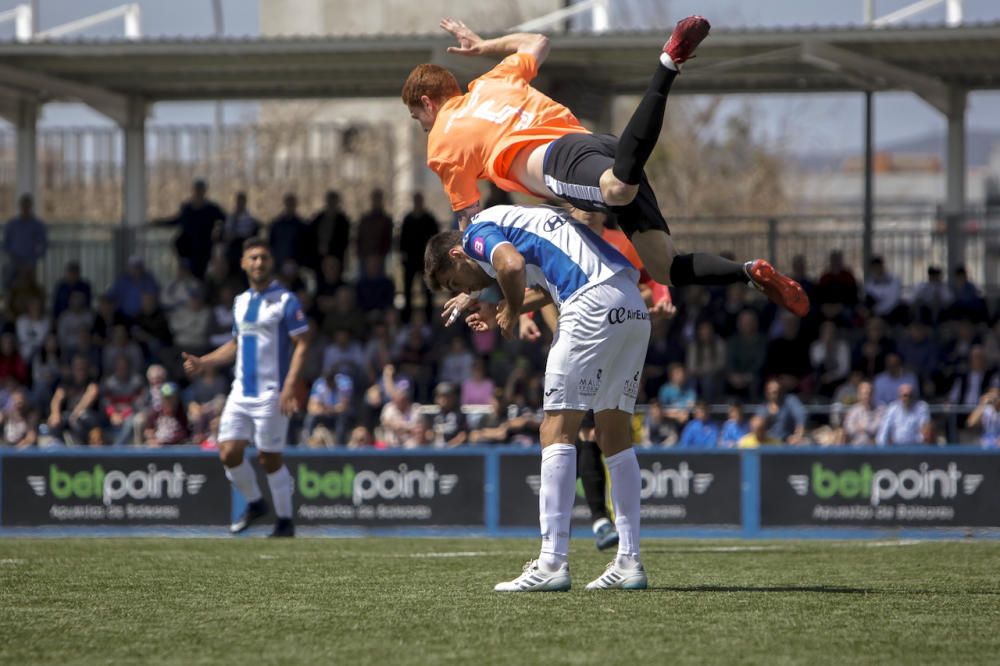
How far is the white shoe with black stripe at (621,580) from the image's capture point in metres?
7.56

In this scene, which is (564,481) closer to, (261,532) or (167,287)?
(261,532)

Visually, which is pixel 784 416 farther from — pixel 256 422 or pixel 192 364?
pixel 192 364

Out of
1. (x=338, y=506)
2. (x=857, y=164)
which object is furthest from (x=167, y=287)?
(x=857, y=164)

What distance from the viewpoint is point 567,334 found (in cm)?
748

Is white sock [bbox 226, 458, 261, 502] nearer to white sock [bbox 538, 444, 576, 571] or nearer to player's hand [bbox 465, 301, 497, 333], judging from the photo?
player's hand [bbox 465, 301, 497, 333]

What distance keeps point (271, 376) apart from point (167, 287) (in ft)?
34.6

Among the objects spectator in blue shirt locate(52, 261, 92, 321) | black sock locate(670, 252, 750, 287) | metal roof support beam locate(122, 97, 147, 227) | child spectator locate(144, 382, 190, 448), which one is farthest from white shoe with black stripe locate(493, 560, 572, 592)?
metal roof support beam locate(122, 97, 147, 227)

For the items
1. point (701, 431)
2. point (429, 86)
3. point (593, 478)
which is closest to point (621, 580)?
point (429, 86)

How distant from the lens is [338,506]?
671 inches

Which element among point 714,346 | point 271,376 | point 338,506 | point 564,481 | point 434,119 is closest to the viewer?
point 564,481

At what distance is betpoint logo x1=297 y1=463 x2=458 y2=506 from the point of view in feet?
55.7

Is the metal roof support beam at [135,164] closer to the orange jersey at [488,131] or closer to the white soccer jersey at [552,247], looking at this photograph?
the orange jersey at [488,131]

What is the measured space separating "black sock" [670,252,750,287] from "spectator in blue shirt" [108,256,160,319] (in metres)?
15.6

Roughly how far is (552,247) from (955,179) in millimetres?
17081
